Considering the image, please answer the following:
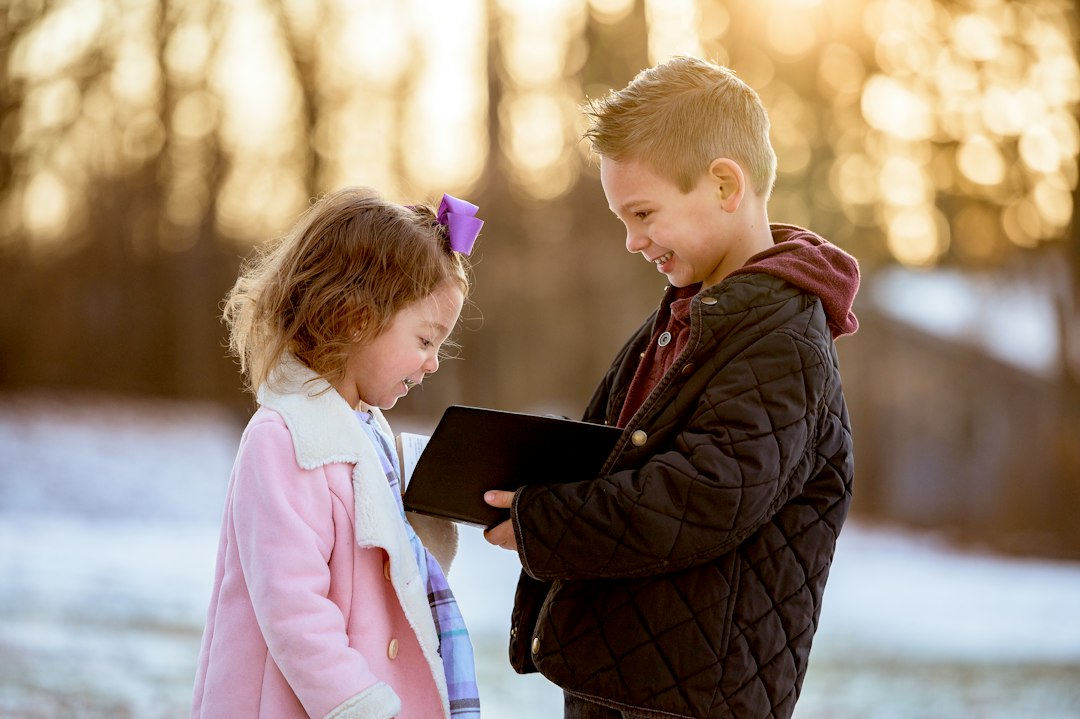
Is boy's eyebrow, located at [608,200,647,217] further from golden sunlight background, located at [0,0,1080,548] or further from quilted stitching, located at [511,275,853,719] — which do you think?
golden sunlight background, located at [0,0,1080,548]

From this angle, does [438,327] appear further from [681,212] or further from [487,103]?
[487,103]

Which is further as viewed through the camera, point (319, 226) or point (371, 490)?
point (319, 226)

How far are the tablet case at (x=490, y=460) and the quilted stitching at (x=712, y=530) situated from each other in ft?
0.19

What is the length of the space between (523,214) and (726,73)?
8.71 metres

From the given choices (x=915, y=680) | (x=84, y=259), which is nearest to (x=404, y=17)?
(x=84, y=259)

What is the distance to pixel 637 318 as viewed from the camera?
10586 mm

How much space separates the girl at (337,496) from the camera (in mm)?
1746

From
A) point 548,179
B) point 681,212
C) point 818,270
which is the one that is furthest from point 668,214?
point 548,179

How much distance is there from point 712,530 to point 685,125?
699mm

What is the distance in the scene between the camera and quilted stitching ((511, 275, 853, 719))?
178cm

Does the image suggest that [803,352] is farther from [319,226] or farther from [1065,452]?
[1065,452]

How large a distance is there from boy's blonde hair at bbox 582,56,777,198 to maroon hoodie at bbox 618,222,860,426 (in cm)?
13

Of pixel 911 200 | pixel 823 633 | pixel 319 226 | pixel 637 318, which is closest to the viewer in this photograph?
pixel 319 226

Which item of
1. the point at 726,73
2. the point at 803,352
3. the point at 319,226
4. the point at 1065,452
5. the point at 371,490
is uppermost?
the point at 1065,452
